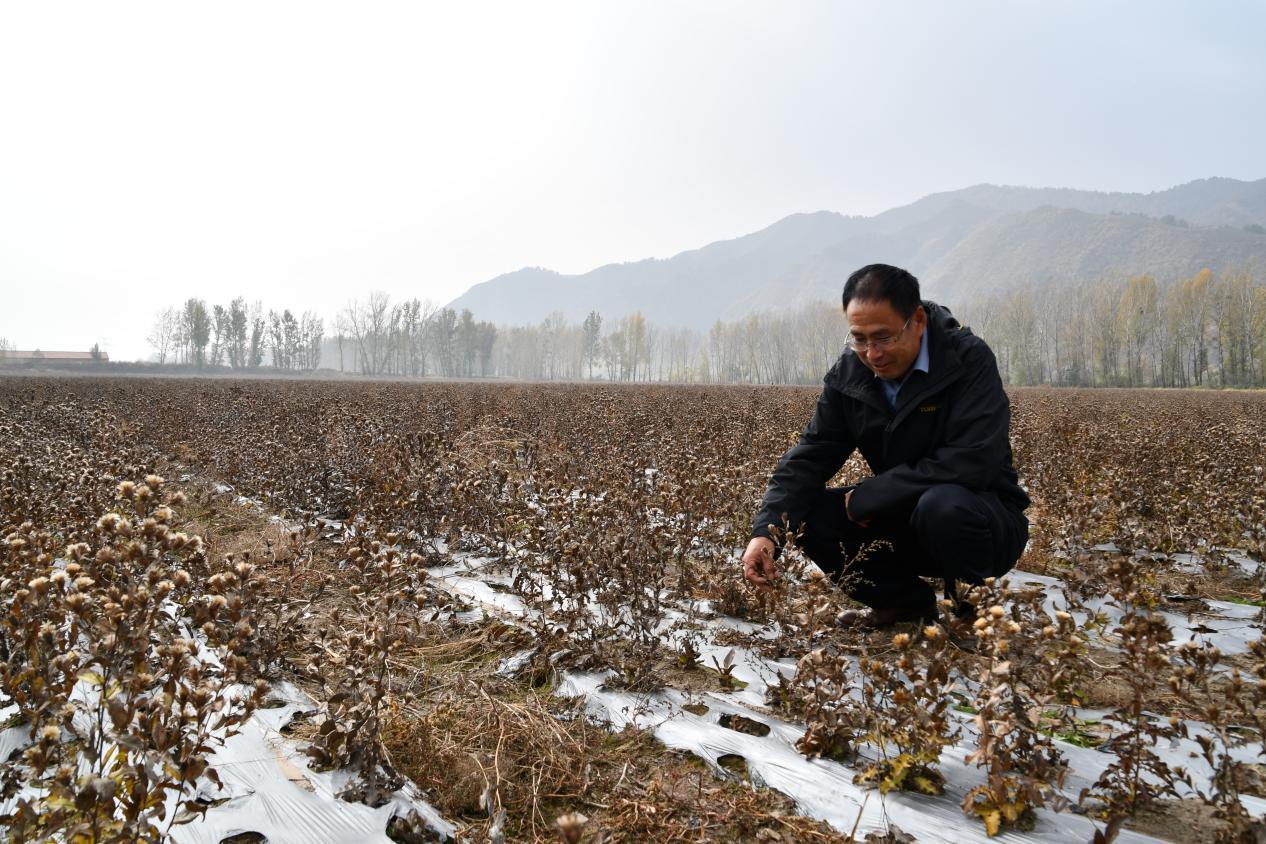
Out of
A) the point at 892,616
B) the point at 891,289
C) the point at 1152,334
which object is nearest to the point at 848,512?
the point at 892,616

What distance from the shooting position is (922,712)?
196 cm

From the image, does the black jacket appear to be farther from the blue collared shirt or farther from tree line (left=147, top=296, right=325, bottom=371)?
tree line (left=147, top=296, right=325, bottom=371)

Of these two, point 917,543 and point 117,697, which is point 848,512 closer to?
point 917,543

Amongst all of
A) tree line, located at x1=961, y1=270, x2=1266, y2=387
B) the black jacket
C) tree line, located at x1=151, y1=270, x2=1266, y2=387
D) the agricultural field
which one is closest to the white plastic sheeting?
the agricultural field

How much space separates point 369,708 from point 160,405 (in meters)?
12.4

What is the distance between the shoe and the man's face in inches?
47.9

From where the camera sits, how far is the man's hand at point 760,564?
A: 278cm

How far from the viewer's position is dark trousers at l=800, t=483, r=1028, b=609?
282cm

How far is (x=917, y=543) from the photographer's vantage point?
3.27m

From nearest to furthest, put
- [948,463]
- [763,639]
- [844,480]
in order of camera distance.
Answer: [948,463] → [763,639] → [844,480]

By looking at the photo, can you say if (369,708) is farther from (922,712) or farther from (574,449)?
(574,449)

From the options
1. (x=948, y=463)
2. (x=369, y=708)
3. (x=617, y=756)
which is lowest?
(x=617, y=756)

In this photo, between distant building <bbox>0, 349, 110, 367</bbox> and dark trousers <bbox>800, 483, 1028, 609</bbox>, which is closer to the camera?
dark trousers <bbox>800, 483, 1028, 609</bbox>

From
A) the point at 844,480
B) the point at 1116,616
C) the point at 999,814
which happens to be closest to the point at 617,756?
the point at 999,814
